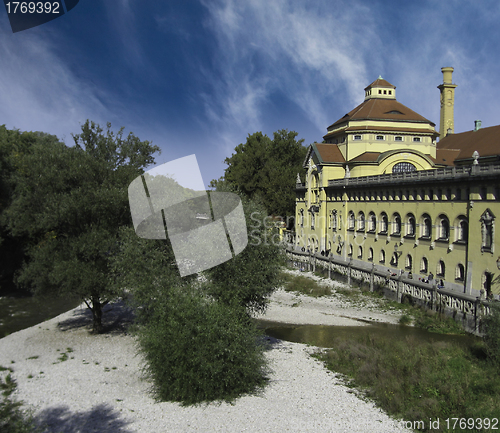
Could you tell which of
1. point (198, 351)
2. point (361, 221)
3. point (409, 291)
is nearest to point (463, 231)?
point (409, 291)

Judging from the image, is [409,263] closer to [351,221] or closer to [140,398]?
[351,221]

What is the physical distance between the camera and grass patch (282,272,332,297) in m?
34.6

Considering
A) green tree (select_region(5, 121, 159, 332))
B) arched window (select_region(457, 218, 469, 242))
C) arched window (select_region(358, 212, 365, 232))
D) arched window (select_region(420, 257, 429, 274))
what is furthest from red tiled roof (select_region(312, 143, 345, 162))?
green tree (select_region(5, 121, 159, 332))

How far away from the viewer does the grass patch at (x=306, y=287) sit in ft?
113

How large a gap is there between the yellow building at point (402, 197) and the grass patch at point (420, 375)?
7441 mm

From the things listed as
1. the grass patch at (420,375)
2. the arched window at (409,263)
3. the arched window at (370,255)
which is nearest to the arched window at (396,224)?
the arched window at (409,263)

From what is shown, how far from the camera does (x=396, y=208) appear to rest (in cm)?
3516

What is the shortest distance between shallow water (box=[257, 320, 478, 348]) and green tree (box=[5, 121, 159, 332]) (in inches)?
358

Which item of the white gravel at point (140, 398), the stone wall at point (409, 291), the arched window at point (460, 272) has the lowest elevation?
the white gravel at point (140, 398)

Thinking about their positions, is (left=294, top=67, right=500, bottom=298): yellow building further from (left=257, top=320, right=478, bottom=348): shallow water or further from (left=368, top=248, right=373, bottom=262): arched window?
(left=257, top=320, right=478, bottom=348): shallow water

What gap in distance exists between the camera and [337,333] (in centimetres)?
2388

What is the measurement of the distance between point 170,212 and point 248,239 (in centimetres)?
338

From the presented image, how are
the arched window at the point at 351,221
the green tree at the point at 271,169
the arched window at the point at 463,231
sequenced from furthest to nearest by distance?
the green tree at the point at 271,169, the arched window at the point at 351,221, the arched window at the point at 463,231

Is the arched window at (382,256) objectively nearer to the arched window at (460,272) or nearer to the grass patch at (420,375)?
the arched window at (460,272)
